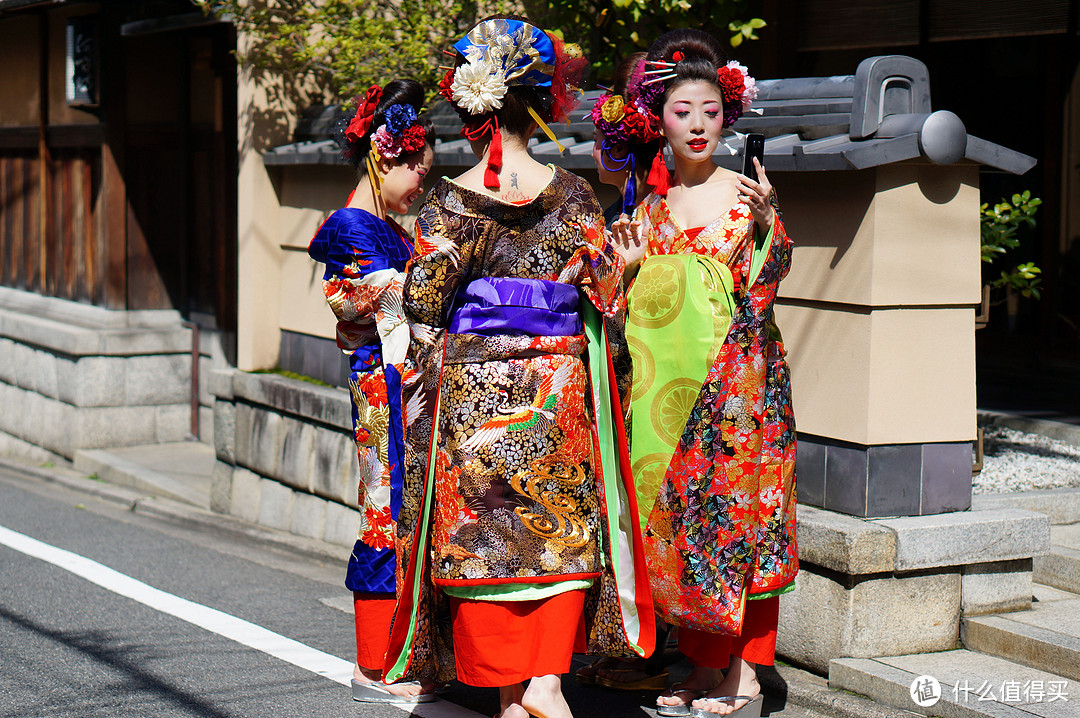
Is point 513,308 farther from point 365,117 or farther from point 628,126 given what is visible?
point 365,117

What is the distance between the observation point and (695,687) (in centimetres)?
429

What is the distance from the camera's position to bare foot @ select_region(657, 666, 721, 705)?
427 centimetres

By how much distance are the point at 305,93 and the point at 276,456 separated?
258 cm

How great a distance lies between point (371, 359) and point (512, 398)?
105cm

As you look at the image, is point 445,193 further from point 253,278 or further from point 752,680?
point 253,278

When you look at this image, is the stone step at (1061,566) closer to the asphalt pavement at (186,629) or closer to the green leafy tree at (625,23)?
the asphalt pavement at (186,629)

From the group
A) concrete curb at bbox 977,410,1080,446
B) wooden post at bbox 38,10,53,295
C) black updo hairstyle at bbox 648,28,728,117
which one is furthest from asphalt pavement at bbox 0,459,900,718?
wooden post at bbox 38,10,53,295

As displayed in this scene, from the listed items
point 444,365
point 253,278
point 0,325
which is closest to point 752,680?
point 444,365

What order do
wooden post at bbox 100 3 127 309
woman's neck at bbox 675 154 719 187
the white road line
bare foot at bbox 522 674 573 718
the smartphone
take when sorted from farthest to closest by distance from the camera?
wooden post at bbox 100 3 127 309, the white road line, woman's neck at bbox 675 154 719 187, the smartphone, bare foot at bbox 522 674 573 718

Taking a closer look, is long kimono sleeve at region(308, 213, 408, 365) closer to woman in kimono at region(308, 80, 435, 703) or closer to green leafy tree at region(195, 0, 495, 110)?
woman in kimono at region(308, 80, 435, 703)

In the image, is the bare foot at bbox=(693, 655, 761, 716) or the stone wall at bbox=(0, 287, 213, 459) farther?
the stone wall at bbox=(0, 287, 213, 459)

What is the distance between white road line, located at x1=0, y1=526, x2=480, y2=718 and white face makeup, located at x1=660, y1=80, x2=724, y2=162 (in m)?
2.25

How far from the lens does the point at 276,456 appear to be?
7.69 m

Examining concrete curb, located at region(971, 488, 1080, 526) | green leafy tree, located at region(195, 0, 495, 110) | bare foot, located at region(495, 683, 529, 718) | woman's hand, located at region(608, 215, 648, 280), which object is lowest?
bare foot, located at region(495, 683, 529, 718)
